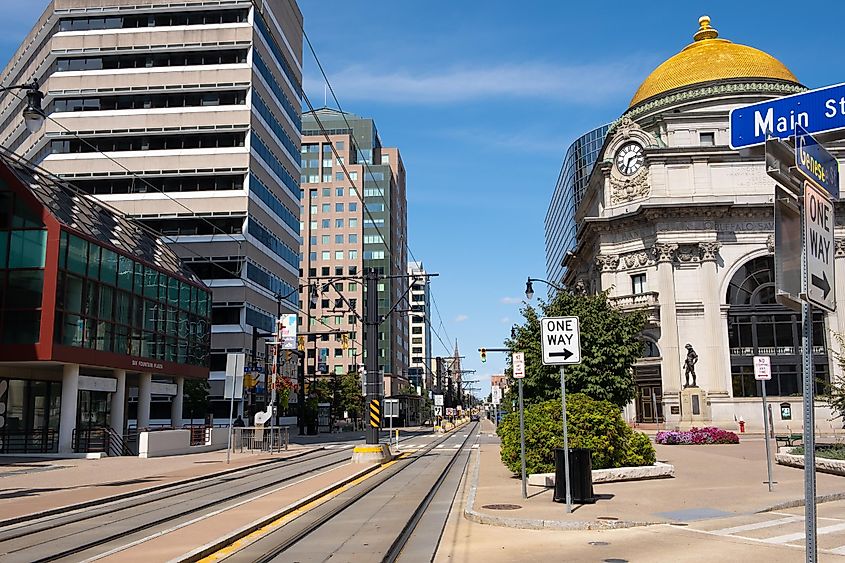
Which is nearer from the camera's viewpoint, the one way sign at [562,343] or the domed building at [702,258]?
the one way sign at [562,343]

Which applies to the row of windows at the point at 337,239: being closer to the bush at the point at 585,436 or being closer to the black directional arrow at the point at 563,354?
the bush at the point at 585,436

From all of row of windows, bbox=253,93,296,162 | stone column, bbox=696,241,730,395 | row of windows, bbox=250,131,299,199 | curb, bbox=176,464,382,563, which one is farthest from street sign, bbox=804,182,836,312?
row of windows, bbox=253,93,296,162

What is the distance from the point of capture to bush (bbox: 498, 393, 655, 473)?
18.4 meters

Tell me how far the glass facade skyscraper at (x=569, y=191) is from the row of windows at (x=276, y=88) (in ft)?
156

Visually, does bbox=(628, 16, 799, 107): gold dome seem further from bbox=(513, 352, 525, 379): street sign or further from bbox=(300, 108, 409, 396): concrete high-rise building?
bbox=(300, 108, 409, 396): concrete high-rise building

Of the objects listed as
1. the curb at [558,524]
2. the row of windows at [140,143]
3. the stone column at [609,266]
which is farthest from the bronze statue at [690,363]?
the curb at [558,524]

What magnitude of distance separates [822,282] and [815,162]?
880 mm

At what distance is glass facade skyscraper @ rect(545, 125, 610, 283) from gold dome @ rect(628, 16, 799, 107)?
4243cm

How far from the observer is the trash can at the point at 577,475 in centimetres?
1440

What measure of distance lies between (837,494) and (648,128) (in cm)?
5810

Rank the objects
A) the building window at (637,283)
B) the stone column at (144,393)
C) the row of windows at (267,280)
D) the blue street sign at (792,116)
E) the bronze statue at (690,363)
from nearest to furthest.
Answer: the blue street sign at (792,116), the stone column at (144,393), the bronze statue at (690,363), the building window at (637,283), the row of windows at (267,280)

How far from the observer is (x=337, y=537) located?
1216cm

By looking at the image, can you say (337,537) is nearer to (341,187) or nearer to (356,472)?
(356,472)

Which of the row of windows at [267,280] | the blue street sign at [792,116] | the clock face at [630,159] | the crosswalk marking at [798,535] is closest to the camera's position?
the blue street sign at [792,116]
